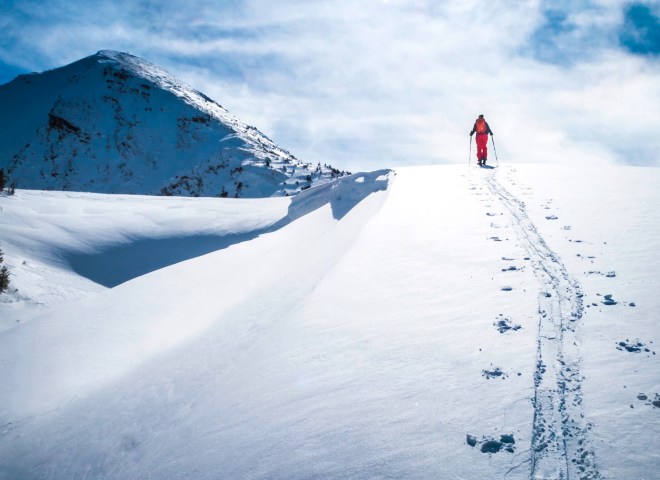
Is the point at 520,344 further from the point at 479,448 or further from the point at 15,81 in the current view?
the point at 15,81

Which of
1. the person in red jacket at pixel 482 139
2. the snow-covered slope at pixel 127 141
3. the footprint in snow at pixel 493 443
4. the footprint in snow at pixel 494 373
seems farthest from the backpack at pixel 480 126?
the snow-covered slope at pixel 127 141

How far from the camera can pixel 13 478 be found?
3240mm

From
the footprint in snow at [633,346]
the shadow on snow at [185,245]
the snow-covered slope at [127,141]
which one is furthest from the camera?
the snow-covered slope at [127,141]

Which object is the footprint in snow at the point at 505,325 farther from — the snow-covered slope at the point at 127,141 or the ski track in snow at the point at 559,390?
the snow-covered slope at the point at 127,141

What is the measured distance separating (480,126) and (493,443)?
43.6 feet

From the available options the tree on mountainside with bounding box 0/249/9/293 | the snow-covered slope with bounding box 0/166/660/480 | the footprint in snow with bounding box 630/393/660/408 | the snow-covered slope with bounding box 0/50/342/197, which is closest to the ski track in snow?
the snow-covered slope with bounding box 0/166/660/480

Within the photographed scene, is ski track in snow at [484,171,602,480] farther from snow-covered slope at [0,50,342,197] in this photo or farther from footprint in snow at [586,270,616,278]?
snow-covered slope at [0,50,342,197]

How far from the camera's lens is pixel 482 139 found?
13.4 metres

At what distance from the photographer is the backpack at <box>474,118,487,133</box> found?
13.4 metres

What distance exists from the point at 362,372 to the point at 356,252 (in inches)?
118

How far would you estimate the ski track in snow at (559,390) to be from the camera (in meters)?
1.90

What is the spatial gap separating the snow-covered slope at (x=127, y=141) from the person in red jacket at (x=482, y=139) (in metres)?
15.1

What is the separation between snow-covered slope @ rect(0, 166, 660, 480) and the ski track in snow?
1 cm

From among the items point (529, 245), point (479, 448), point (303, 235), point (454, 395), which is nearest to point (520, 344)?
point (454, 395)
